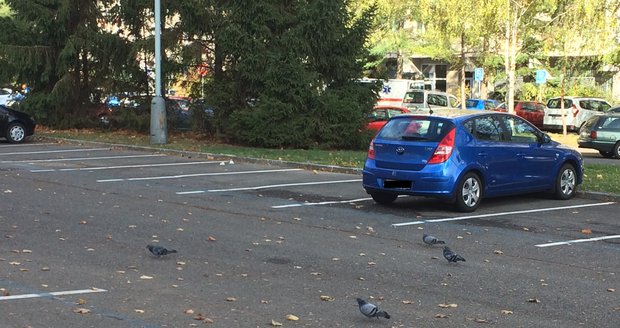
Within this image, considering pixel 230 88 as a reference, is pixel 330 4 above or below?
above

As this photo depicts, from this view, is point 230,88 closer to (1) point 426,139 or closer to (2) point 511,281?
(1) point 426,139

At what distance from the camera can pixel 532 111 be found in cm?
3741

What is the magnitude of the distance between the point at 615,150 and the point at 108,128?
17774 mm

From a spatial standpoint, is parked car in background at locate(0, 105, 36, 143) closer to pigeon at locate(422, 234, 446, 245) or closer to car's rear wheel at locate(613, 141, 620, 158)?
pigeon at locate(422, 234, 446, 245)

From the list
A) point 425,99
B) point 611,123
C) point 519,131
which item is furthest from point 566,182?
point 425,99

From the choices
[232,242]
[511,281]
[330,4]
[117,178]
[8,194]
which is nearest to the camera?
[511,281]

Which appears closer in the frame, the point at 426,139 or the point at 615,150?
the point at 426,139

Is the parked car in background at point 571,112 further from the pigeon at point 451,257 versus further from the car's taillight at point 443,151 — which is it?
the pigeon at point 451,257

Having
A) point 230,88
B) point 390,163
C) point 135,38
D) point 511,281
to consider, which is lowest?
point 511,281

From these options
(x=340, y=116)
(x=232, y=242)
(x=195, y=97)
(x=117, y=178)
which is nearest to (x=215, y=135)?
(x=195, y=97)

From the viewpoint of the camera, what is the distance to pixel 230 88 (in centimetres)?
2281

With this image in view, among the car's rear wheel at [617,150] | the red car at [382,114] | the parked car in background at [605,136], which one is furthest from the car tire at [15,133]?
the car's rear wheel at [617,150]

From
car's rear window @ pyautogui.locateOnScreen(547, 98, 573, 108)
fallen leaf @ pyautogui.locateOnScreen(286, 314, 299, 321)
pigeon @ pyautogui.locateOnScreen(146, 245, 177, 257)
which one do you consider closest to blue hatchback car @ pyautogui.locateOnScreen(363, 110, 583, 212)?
pigeon @ pyautogui.locateOnScreen(146, 245, 177, 257)

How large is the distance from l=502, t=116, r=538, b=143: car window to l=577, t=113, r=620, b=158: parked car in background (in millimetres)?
12641
